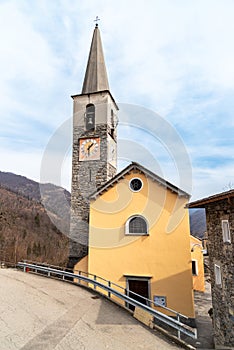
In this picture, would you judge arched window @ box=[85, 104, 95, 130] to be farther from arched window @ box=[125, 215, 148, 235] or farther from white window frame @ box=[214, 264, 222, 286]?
white window frame @ box=[214, 264, 222, 286]

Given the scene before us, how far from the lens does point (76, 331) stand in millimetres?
6004

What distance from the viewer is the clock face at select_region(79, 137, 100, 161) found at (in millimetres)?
17953

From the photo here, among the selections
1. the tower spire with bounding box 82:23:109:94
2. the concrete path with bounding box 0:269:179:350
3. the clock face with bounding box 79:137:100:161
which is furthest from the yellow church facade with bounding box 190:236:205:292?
the tower spire with bounding box 82:23:109:94

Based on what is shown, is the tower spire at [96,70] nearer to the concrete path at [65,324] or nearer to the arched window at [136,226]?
the arched window at [136,226]

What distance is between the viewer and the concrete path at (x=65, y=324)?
5.35 meters

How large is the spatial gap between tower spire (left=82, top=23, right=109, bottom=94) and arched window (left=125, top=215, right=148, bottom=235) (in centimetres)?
1122

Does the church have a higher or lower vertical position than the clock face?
lower

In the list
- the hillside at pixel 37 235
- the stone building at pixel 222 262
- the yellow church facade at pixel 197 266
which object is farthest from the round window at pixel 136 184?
the hillside at pixel 37 235

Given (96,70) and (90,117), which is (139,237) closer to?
(90,117)

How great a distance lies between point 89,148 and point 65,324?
13.1m

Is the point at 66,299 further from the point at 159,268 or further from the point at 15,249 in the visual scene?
the point at 15,249

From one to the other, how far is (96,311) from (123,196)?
24.5 feet

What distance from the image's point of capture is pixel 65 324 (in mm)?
6395

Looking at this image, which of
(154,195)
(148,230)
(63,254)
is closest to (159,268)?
(148,230)
